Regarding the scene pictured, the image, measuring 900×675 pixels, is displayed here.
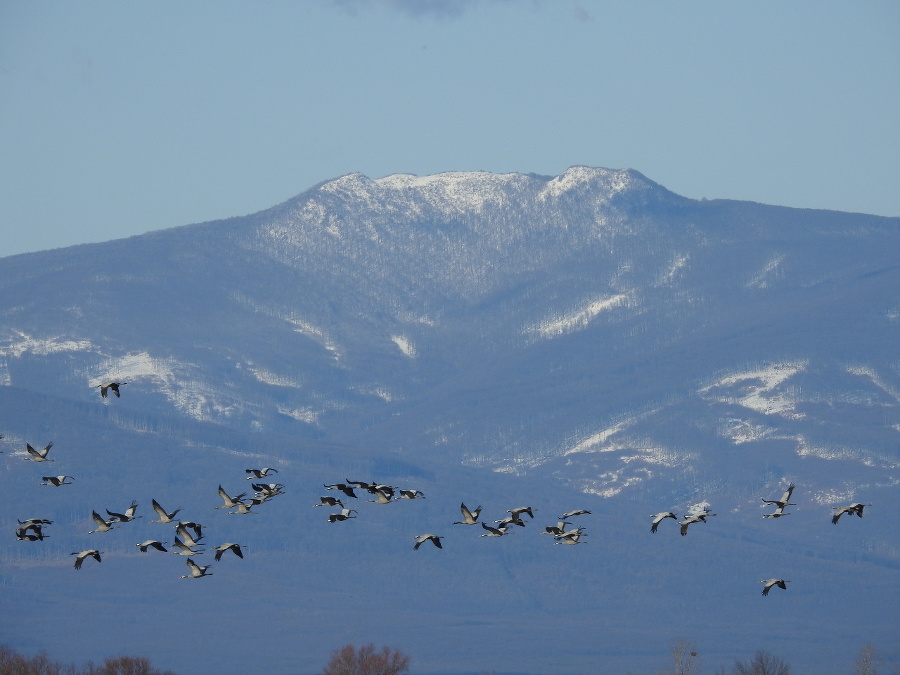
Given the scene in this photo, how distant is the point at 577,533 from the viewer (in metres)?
89.5

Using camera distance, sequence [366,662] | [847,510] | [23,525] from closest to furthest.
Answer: [847,510], [23,525], [366,662]

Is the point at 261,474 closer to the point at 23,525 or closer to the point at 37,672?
the point at 23,525

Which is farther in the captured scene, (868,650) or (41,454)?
(868,650)

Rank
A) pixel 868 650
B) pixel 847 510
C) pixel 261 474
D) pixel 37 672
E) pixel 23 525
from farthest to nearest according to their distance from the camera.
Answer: pixel 868 650 → pixel 37 672 → pixel 261 474 → pixel 23 525 → pixel 847 510

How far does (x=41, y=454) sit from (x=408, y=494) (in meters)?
17.2

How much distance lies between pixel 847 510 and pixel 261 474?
29809mm

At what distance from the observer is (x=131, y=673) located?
150 meters

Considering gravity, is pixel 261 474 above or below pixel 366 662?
below

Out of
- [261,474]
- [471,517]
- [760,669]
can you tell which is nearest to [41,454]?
[261,474]

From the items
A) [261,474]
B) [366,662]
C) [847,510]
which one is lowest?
[847,510]

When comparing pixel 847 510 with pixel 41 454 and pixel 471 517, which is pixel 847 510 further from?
pixel 41 454

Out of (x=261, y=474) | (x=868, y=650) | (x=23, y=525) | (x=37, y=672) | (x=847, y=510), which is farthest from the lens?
(x=868, y=650)

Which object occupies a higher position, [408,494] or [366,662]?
[366,662]

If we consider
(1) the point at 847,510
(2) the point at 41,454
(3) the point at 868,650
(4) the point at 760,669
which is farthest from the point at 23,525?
(3) the point at 868,650
